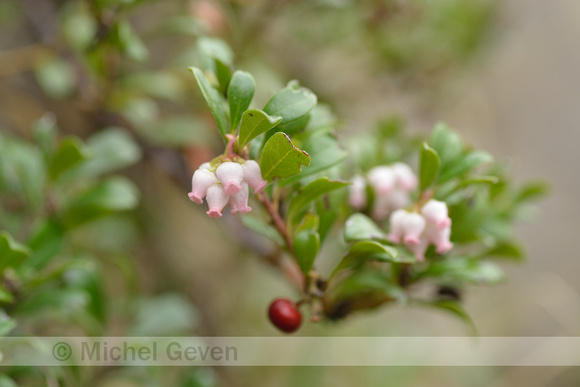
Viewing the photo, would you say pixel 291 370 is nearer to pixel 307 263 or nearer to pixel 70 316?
pixel 70 316

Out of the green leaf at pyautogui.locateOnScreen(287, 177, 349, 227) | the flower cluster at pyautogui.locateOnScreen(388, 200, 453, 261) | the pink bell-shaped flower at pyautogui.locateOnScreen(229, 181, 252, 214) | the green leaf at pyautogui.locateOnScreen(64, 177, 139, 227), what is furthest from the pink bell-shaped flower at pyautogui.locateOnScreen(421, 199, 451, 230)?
the green leaf at pyautogui.locateOnScreen(64, 177, 139, 227)

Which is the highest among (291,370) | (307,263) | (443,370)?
(307,263)

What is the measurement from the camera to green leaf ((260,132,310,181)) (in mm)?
448

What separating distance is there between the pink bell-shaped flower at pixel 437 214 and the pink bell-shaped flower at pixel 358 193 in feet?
0.42

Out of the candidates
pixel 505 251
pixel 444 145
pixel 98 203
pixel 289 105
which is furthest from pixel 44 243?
pixel 505 251

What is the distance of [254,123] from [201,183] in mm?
72

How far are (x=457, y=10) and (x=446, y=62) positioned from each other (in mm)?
164

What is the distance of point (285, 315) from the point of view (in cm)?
59

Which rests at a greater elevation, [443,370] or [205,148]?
[205,148]

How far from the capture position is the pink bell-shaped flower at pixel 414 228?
56 cm

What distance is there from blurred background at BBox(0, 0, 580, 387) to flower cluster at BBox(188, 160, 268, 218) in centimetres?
36

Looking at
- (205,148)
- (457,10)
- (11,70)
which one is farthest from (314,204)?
(457,10)

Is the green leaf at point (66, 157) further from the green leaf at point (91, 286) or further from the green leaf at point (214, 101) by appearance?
the green leaf at point (214, 101)

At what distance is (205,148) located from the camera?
109 cm
